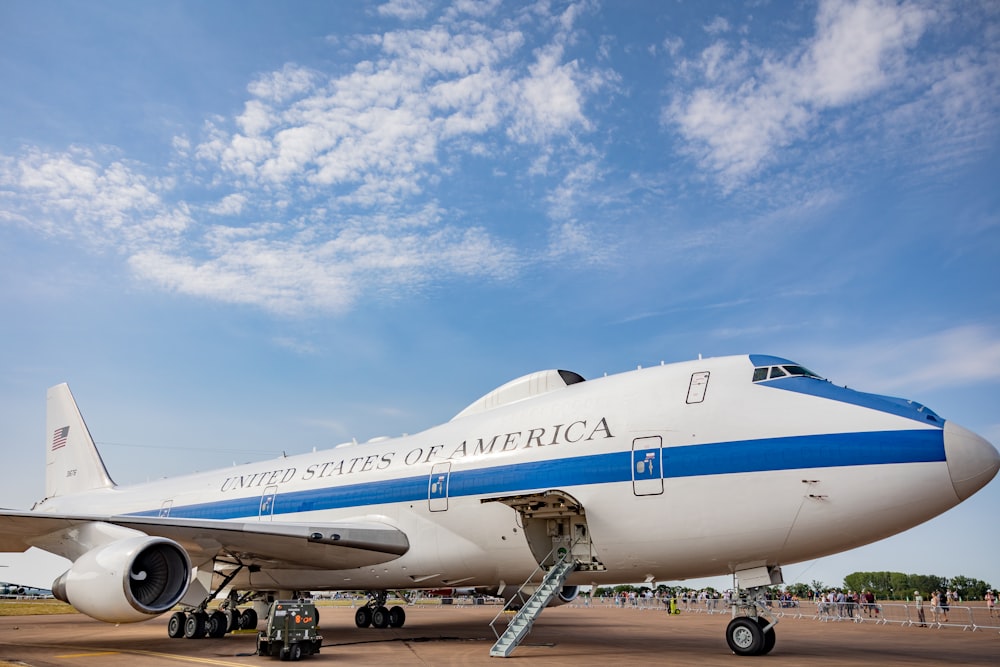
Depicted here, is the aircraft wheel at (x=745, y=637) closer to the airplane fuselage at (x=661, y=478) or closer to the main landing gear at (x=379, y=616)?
the airplane fuselage at (x=661, y=478)

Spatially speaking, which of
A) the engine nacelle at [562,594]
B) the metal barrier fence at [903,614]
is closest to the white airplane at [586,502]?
the engine nacelle at [562,594]

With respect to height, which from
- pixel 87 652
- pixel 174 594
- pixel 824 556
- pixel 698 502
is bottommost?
pixel 87 652

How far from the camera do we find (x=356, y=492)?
1773 cm

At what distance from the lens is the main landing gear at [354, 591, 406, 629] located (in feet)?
79.5

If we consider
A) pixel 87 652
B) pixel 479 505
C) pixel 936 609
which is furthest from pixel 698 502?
pixel 936 609

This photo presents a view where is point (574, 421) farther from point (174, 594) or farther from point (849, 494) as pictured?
point (174, 594)

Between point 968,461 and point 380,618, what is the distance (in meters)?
18.5

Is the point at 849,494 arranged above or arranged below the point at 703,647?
above

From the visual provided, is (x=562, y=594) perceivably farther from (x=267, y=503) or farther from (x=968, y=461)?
(x=968, y=461)

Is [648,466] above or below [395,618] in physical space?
above

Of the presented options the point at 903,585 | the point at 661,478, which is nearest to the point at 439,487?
the point at 661,478

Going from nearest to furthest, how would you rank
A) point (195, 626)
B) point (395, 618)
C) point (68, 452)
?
Result: point (195, 626) < point (395, 618) < point (68, 452)

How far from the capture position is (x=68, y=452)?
2961 centimetres

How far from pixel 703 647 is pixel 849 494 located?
227 inches
